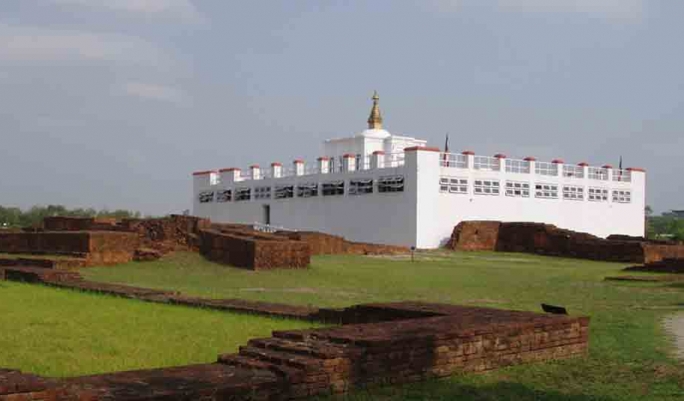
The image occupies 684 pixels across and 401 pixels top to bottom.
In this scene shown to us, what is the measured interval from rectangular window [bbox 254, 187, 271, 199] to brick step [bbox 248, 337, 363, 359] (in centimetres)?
3524

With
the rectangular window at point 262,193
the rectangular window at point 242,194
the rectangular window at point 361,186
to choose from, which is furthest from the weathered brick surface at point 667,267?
the rectangular window at point 242,194

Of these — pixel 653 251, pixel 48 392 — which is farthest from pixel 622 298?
pixel 653 251

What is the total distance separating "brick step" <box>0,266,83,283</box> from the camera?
1315 centimetres

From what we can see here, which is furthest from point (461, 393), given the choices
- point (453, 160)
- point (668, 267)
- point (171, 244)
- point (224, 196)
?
point (224, 196)

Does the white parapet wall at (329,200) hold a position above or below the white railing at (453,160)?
below

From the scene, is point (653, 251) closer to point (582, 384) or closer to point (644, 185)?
point (644, 185)

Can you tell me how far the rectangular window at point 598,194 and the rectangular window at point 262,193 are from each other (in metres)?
15.1

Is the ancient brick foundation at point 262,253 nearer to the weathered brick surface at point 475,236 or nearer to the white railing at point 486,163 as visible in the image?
the weathered brick surface at point 475,236

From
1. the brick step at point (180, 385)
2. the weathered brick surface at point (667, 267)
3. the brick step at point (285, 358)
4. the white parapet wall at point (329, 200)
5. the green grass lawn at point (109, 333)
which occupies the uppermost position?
the white parapet wall at point (329, 200)

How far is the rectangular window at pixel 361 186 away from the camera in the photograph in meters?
35.0

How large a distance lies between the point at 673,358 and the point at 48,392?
5.03 meters

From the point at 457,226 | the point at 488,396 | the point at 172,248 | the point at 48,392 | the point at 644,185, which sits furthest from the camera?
the point at 644,185

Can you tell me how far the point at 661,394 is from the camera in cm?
554

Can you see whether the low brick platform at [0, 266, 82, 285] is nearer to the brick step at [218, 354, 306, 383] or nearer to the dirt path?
the brick step at [218, 354, 306, 383]
